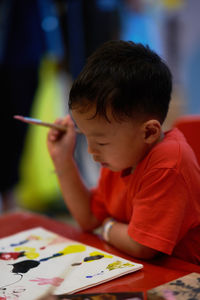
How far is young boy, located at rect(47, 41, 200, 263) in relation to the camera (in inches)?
26.4

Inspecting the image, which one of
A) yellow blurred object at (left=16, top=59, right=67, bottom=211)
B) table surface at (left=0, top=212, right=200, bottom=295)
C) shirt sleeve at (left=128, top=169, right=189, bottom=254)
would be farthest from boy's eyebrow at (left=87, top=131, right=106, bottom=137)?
yellow blurred object at (left=16, top=59, right=67, bottom=211)

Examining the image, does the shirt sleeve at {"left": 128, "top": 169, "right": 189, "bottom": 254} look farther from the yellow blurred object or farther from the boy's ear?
the yellow blurred object

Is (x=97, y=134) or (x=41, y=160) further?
(x=41, y=160)

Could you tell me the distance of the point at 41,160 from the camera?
2.68 metres

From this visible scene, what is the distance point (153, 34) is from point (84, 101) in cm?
184

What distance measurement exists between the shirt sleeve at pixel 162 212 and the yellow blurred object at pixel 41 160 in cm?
191

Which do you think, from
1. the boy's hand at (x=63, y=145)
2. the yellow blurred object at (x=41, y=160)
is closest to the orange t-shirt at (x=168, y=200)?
the boy's hand at (x=63, y=145)

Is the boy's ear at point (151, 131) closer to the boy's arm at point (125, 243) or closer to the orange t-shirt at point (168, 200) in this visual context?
the orange t-shirt at point (168, 200)

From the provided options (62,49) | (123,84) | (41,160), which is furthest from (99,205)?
(41,160)

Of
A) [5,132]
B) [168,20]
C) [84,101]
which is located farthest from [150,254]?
[168,20]

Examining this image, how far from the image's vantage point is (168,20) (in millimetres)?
2420

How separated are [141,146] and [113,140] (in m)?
0.06

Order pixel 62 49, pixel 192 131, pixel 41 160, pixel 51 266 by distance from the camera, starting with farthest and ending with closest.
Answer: pixel 41 160 < pixel 62 49 < pixel 192 131 < pixel 51 266

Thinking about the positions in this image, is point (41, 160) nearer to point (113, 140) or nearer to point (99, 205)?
point (99, 205)
